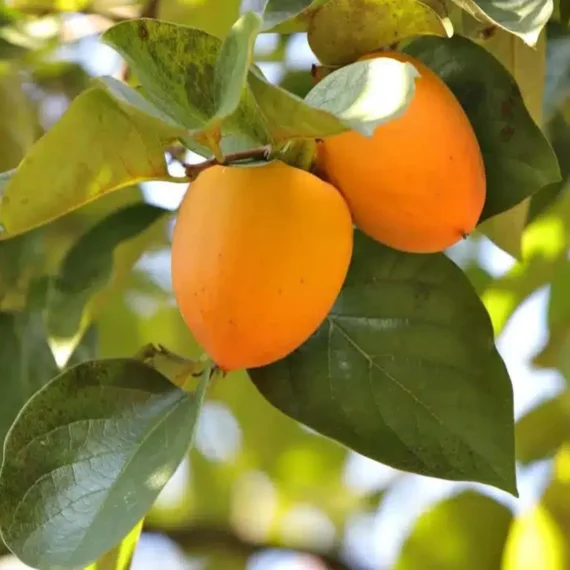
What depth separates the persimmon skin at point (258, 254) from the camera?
29 centimetres

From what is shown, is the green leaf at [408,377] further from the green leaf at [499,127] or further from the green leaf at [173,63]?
the green leaf at [173,63]

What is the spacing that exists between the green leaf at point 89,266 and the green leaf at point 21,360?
0.28 feet

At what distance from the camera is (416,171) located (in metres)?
0.32

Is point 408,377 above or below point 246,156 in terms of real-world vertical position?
below

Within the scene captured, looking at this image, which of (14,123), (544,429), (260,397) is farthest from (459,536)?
(14,123)

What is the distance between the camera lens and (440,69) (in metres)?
0.42

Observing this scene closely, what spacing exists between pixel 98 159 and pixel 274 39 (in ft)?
1.72

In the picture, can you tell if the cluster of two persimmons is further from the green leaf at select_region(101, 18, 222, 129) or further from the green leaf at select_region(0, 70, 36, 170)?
the green leaf at select_region(0, 70, 36, 170)

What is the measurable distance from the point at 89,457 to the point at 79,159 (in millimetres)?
152

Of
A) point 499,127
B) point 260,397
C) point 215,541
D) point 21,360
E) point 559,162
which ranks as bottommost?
point 215,541

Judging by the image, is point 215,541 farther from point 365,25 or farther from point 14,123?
point 365,25

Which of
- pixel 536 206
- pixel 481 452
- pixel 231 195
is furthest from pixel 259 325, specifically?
pixel 536 206

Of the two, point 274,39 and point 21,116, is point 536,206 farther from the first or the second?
point 21,116

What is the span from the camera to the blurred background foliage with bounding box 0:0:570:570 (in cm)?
60
